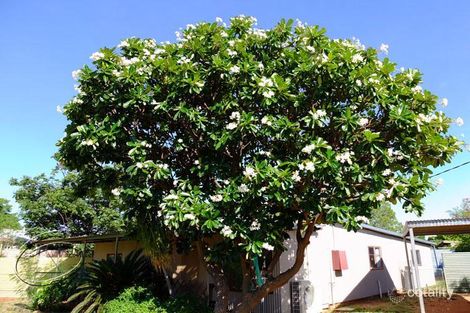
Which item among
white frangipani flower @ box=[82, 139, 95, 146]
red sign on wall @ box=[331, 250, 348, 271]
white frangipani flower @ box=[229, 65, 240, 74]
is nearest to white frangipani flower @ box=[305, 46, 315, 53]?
white frangipani flower @ box=[229, 65, 240, 74]

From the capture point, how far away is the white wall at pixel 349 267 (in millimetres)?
12391

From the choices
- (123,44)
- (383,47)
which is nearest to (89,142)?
(123,44)

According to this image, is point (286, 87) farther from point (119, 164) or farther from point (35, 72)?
point (35, 72)

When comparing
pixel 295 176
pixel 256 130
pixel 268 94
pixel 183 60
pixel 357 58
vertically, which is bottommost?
pixel 295 176

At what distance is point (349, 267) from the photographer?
15.3m

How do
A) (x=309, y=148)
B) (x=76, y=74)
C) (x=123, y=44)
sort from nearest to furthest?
(x=309, y=148) < (x=76, y=74) < (x=123, y=44)

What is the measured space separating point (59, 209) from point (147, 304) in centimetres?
1573

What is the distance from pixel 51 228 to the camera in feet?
76.4

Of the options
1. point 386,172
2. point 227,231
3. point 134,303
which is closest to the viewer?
point 227,231

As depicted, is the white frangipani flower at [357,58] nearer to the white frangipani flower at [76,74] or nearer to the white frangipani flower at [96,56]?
the white frangipani flower at [96,56]

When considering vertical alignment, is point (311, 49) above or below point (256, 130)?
above

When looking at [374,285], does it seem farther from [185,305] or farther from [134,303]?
[134,303]

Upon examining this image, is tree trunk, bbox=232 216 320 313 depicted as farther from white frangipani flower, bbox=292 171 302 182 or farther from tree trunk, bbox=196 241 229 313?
white frangipani flower, bbox=292 171 302 182

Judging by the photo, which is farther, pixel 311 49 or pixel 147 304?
pixel 147 304
